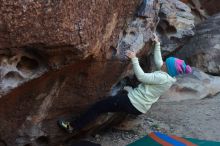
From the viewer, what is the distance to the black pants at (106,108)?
5027 mm

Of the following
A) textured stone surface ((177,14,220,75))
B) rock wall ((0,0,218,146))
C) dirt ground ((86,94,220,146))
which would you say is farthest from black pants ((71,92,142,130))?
textured stone surface ((177,14,220,75))

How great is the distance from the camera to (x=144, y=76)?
489cm

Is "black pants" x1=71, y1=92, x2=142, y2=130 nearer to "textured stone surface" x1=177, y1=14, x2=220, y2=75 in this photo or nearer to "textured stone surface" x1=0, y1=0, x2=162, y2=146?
"textured stone surface" x1=0, y1=0, x2=162, y2=146

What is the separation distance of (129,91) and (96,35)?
42.0 inches

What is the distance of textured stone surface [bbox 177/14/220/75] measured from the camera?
8.17 meters

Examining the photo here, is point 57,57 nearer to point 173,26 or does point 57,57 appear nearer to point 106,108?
point 106,108

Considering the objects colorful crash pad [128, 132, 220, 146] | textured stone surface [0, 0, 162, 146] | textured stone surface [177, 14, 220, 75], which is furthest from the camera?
textured stone surface [177, 14, 220, 75]

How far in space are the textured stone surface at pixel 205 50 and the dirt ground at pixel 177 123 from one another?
1172mm

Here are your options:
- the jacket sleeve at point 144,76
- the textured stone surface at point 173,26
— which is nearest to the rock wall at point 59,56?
the jacket sleeve at point 144,76

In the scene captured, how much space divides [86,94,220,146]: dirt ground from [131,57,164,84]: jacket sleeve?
1044 millimetres

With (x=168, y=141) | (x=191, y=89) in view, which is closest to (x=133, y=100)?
(x=168, y=141)

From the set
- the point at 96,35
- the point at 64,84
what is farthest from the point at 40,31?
the point at 64,84

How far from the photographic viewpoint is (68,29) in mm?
4008

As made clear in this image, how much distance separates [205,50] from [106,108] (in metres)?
3.69
